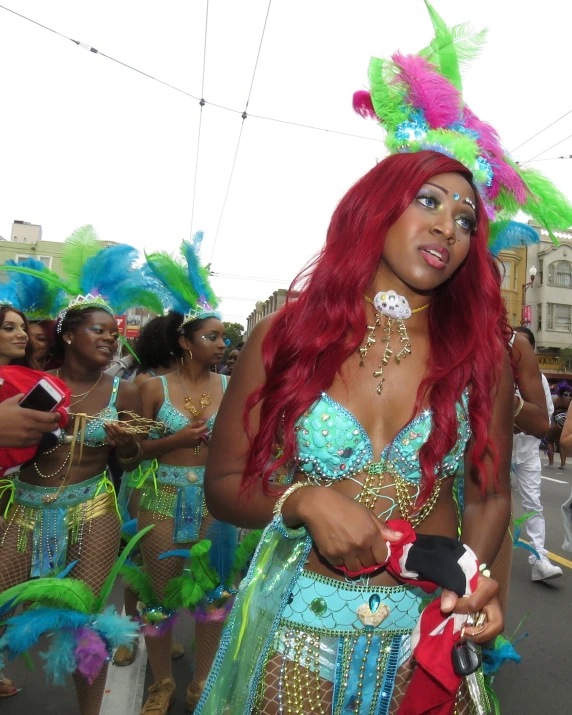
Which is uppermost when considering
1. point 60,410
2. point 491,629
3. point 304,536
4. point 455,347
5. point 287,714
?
point 455,347

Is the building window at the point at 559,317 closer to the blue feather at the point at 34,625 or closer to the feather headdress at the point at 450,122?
the feather headdress at the point at 450,122

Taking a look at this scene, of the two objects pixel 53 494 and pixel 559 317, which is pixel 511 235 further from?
pixel 559 317

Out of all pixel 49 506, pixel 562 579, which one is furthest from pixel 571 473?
pixel 49 506

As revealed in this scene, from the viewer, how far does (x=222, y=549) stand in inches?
137

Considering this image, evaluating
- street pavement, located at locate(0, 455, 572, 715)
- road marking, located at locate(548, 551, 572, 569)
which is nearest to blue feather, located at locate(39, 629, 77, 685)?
street pavement, located at locate(0, 455, 572, 715)

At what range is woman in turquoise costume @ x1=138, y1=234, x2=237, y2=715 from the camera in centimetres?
330

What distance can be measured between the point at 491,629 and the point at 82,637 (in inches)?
77.0

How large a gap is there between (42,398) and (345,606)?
5.16 ft

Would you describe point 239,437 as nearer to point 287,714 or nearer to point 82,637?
point 287,714

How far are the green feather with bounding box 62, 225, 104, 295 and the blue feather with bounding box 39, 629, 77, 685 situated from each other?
2.07 meters

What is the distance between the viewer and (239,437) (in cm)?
167

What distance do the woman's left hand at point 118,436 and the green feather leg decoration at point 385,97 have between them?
2.00 m

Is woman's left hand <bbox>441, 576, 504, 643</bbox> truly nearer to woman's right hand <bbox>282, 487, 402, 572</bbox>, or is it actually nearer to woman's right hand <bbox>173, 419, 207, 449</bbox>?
woman's right hand <bbox>282, 487, 402, 572</bbox>

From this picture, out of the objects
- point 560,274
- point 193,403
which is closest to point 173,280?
point 193,403
